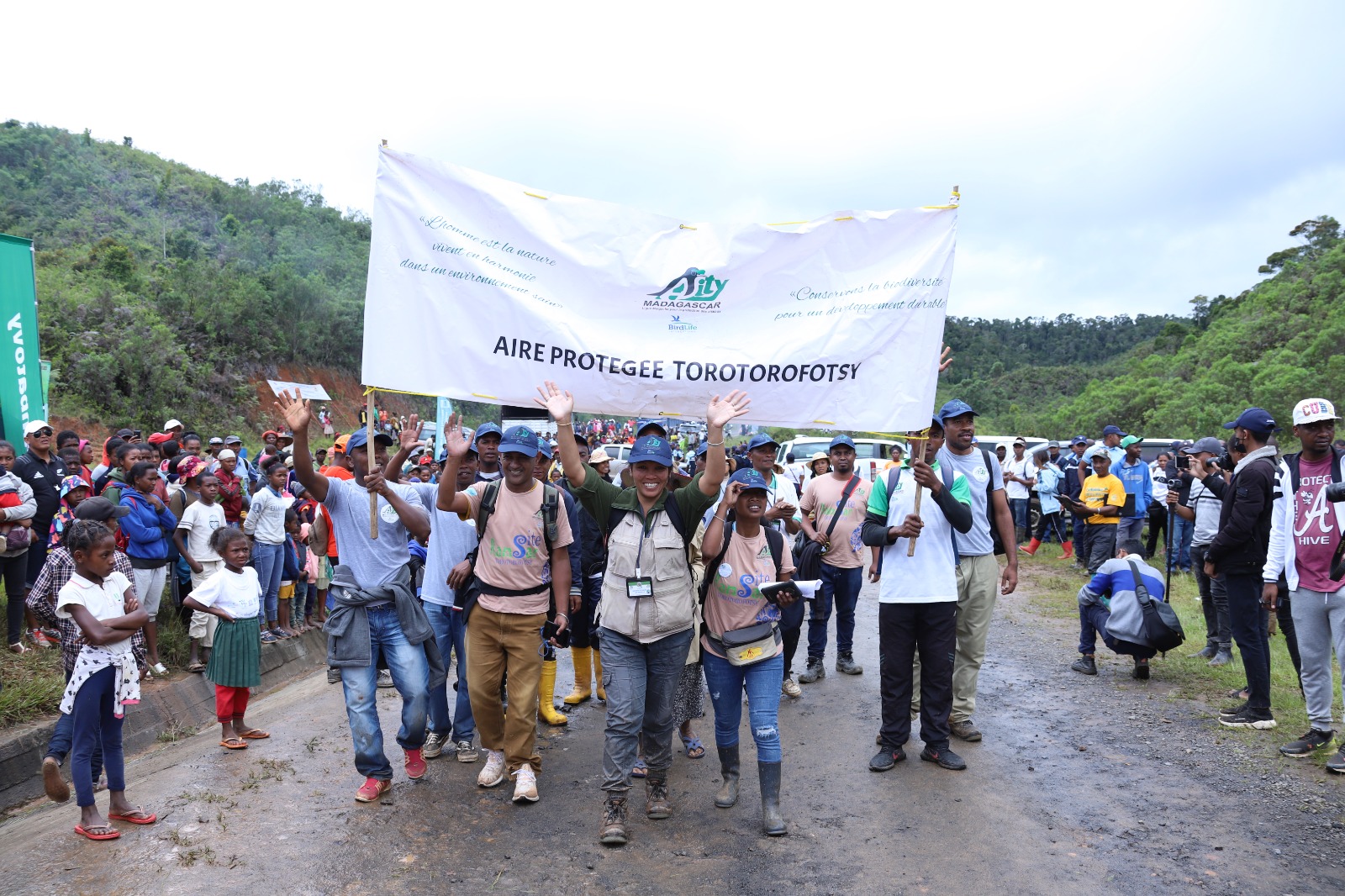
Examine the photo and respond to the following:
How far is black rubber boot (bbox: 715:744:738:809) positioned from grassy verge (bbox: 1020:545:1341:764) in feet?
11.7

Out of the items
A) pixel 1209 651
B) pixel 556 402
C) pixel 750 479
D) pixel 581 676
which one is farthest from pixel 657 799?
pixel 1209 651

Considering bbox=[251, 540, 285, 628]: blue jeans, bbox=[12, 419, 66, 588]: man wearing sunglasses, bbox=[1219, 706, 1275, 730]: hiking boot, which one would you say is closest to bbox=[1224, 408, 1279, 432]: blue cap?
bbox=[1219, 706, 1275, 730]: hiking boot

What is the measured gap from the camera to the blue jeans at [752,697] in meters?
4.63

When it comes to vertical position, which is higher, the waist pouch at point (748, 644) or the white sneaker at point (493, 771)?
the waist pouch at point (748, 644)

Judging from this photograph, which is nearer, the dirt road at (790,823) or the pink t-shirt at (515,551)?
the dirt road at (790,823)

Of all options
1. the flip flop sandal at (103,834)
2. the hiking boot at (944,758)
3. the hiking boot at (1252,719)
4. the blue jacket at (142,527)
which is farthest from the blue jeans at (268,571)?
the hiking boot at (1252,719)

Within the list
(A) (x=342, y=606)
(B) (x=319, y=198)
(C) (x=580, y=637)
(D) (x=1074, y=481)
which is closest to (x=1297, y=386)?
(D) (x=1074, y=481)

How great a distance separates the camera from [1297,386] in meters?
21.7

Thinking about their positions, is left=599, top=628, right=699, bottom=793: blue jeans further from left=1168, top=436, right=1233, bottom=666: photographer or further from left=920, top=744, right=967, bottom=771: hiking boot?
left=1168, top=436, right=1233, bottom=666: photographer

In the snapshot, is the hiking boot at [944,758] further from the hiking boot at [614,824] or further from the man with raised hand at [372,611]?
the man with raised hand at [372,611]

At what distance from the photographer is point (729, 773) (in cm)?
497

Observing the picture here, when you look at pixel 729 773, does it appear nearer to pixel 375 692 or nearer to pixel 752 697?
pixel 752 697

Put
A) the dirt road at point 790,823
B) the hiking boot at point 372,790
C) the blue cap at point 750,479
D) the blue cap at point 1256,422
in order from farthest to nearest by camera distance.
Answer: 1. the blue cap at point 1256,422
2. the hiking boot at point 372,790
3. the blue cap at point 750,479
4. the dirt road at point 790,823

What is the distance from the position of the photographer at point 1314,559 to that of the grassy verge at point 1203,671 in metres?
0.26
